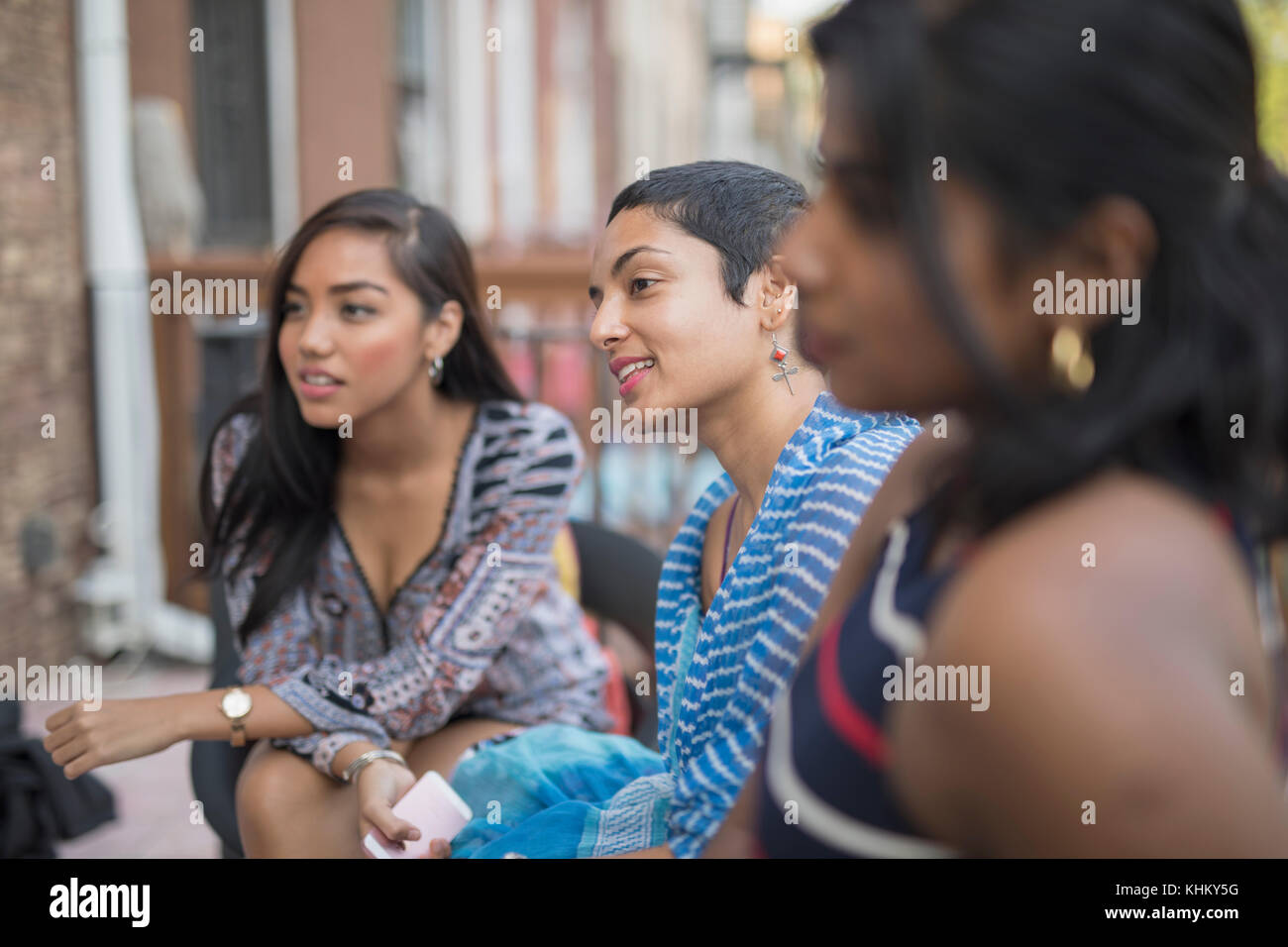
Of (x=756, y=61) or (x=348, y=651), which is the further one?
(x=756, y=61)

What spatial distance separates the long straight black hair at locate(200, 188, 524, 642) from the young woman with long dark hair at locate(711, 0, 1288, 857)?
156 centimetres

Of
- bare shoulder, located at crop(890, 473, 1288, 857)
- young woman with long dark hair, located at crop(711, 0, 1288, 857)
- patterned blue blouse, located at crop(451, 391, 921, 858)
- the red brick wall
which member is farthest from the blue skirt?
the red brick wall

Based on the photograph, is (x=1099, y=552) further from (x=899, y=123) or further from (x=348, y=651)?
(x=348, y=651)

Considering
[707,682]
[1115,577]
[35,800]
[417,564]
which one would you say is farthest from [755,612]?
[35,800]

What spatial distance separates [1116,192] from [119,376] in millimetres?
4635

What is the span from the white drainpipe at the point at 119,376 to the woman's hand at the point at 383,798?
3057 millimetres

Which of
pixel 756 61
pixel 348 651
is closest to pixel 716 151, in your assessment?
pixel 756 61

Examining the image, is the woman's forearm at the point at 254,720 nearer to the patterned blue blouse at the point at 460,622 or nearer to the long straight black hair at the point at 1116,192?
the patterned blue blouse at the point at 460,622

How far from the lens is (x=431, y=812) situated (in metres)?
1.86

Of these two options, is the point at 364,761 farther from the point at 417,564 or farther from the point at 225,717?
the point at 417,564

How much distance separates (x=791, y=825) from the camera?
3.32ft

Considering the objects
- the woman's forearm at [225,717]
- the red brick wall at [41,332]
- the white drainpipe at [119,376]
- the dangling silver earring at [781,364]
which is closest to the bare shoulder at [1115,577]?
the dangling silver earring at [781,364]
